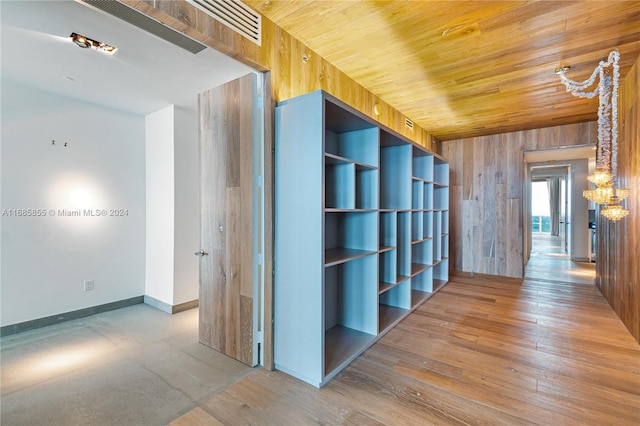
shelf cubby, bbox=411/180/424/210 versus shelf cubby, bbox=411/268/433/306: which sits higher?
shelf cubby, bbox=411/180/424/210

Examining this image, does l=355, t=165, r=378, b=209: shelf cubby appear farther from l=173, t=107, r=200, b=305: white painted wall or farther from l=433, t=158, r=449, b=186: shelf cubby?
l=433, t=158, r=449, b=186: shelf cubby

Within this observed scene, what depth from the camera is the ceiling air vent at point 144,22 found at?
5.94 ft

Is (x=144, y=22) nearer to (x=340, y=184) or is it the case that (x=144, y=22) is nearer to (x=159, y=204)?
(x=340, y=184)

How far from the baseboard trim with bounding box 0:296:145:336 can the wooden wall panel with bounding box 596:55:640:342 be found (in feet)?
18.7

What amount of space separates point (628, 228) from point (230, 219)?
3.94m

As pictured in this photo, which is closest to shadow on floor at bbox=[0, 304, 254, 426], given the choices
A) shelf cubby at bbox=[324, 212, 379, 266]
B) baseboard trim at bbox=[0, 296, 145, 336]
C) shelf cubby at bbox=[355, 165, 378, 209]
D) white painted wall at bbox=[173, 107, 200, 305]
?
baseboard trim at bbox=[0, 296, 145, 336]

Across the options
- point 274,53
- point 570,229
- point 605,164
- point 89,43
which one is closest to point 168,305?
point 89,43

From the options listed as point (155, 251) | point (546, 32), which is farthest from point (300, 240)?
point (155, 251)

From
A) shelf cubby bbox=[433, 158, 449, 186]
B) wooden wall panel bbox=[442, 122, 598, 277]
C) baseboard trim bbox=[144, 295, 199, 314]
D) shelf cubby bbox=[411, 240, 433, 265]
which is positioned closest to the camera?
baseboard trim bbox=[144, 295, 199, 314]

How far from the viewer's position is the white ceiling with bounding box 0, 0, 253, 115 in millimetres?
1951

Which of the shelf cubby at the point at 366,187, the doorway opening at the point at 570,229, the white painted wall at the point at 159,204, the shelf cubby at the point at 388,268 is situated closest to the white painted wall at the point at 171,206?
the white painted wall at the point at 159,204

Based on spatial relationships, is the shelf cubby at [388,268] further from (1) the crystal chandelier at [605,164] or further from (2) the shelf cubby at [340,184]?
(1) the crystal chandelier at [605,164]

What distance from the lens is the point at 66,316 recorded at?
3.29 metres

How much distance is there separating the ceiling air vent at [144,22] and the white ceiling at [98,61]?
79 millimetres
